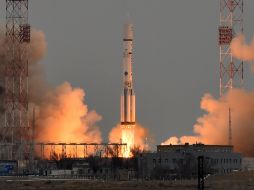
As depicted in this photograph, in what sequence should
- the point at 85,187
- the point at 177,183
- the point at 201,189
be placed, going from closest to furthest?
the point at 201,189, the point at 85,187, the point at 177,183

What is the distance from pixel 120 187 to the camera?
553ft

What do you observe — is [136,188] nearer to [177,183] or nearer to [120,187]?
[120,187]

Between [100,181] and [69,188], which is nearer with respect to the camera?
[69,188]

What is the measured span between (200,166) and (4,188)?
2377cm

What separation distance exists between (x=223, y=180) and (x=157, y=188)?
87.2ft

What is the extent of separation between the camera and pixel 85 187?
549 ft

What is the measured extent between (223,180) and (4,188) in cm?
3773

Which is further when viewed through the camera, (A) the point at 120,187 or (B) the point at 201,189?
(A) the point at 120,187

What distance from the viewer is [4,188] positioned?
166000 mm

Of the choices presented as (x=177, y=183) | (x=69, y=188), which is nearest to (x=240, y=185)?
(x=177, y=183)

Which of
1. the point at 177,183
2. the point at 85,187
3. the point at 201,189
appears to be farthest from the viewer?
the point at 177,183

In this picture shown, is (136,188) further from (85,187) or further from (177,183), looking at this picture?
(177,183)

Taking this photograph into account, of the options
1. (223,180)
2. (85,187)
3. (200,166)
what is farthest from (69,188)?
(223,180)

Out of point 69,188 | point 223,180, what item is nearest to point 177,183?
point 223,180
